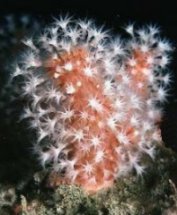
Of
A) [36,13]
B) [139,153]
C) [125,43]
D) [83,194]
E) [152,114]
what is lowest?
[83,194]

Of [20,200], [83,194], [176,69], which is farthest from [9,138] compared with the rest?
[176,69]

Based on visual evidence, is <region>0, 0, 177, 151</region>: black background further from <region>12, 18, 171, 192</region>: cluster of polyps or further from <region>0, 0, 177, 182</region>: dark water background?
<region>12, 18, 171, 192</region>: cluster of polyps

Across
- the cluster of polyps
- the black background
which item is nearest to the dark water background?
the black background

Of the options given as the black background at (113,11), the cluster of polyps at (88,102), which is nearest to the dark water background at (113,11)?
the black background at (113,11)

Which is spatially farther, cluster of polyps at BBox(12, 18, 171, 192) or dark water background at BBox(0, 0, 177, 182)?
dark water background at BBox(0, 0, 177, 182)

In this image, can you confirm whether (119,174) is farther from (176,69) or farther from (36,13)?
(36,13)
